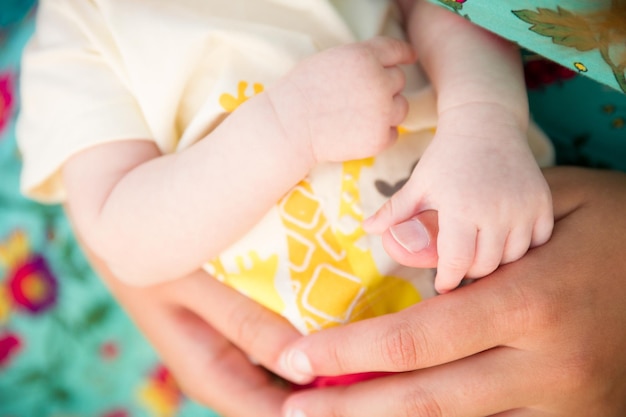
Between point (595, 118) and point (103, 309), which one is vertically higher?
point (595, 118)

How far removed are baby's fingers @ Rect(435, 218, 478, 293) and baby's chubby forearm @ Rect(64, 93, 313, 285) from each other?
212 mm

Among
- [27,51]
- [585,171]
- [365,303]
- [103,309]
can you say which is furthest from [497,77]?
[103,309]

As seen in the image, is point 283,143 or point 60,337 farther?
point 60,337

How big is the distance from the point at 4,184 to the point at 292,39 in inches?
35.2

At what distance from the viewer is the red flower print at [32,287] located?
1.35 meters

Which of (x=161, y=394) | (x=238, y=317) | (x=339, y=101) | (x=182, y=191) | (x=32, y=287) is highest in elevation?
(x=339, y=101)

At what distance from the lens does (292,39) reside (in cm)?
92

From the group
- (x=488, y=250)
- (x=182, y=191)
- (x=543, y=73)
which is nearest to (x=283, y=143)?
(x=182, y=191)

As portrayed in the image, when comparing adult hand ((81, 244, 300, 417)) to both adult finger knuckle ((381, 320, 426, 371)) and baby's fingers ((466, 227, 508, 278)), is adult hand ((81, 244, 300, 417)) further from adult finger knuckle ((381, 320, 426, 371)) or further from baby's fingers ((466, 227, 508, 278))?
baby's fingers ((466, 227, 508, 278))

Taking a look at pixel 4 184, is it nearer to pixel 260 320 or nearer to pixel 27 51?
pixel 27 51

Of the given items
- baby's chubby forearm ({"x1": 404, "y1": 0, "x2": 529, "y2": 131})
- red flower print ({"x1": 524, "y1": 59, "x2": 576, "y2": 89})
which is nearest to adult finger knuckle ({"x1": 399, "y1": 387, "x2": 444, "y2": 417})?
baby's chubby forearm ({"x1": 404, "y1": 0, "x2": 529, "y2": 131})

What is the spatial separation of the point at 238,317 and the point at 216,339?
128 mm

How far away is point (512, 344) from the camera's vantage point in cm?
78

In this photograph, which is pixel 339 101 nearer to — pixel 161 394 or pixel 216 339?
pixel 216 339
